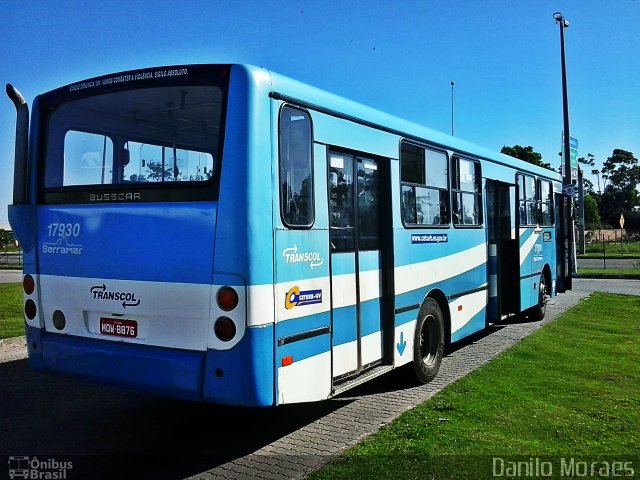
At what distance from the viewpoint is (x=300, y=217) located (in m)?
4.99

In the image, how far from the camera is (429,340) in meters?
7.66

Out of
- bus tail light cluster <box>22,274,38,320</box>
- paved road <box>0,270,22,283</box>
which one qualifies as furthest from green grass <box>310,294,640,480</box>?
paved road <box>0,270,22,283</box>

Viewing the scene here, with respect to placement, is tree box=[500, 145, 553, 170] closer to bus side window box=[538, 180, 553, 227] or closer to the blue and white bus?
bus side window box=[538, 180, 553, 227]

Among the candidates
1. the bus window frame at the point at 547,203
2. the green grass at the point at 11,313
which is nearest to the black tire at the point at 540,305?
the bus window frame at the point at 547,203

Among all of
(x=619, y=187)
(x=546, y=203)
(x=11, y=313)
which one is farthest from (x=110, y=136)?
(x=619, y=187)

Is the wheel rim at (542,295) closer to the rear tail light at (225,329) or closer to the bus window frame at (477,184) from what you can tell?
the bus window frame at (477,184)

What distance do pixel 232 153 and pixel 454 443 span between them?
3106 millimetres

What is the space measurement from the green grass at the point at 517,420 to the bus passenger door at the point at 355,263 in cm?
80

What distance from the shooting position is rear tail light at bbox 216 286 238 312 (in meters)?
4.41

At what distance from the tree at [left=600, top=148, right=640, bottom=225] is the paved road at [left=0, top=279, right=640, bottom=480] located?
9132 centimetres

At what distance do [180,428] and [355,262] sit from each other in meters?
2.42

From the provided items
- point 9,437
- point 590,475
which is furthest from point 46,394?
point 590,475

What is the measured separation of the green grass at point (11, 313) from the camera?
10.8 meters

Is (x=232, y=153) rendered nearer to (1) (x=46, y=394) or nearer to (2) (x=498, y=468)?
(2) (x=498, y=468)
